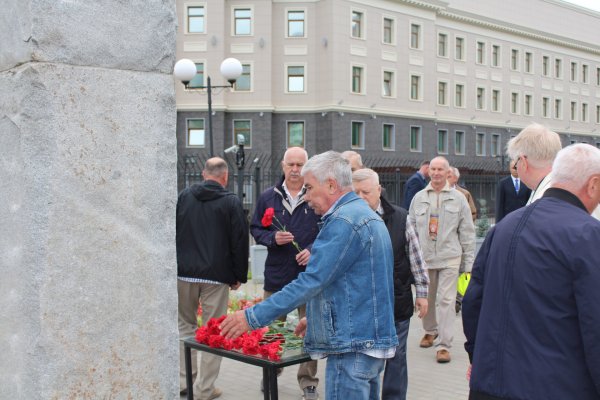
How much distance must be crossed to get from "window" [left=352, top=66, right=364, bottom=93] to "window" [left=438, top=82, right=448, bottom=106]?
296 inches

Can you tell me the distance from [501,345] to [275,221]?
3978 mm

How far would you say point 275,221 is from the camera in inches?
264

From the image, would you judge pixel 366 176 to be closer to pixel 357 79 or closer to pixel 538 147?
pixel 538 147

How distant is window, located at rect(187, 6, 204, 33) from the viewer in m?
40.1

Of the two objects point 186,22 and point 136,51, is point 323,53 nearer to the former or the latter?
point 186,22

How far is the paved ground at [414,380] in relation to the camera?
663 centimetres

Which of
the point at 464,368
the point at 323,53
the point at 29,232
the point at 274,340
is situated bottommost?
the point at 464,368

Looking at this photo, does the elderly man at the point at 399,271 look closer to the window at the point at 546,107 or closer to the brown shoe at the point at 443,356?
the brown shoe at the point at 443,356

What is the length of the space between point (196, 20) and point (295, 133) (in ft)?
28.0

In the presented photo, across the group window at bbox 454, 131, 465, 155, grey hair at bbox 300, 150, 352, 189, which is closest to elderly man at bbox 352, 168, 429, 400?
grey hair at bbox 300, 150, 352, 189

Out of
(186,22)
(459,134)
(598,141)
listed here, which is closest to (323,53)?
(186,22)

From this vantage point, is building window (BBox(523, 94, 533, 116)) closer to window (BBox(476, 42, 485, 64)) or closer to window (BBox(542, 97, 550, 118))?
window (BBox(542, 97, 550, 118))

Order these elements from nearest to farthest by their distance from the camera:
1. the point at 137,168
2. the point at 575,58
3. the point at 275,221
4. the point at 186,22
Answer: the point at 137,168, the point at 275,221, the point at 186,22, the point at 575,58

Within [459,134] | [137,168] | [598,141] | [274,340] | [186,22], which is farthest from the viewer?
[598,141]
